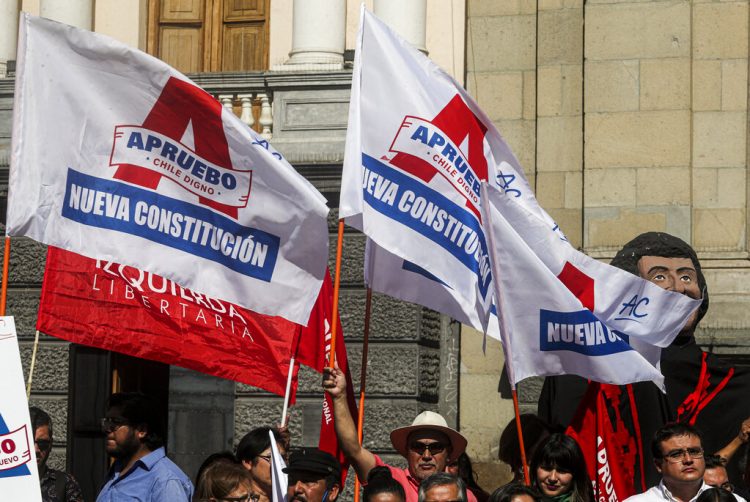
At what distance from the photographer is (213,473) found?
775 cm

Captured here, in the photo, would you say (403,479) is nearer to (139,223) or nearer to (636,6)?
(139,223)

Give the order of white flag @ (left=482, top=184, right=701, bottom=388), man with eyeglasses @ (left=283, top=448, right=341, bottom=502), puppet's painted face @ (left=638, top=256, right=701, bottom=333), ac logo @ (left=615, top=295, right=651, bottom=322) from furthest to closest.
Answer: puppet's painted face @ (left=638, top=256, right=701, bottom=333)
ac logo @ (left=615, top=295, right=651, bottom=322)
white flag @ (left=482, top=184, right=701, bottom=388)
man with eyeglasses @ (left=283, top=448, right=341, bottom=502)

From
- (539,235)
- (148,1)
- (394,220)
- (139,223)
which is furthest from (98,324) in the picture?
(148,1)

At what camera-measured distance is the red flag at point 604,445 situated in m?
9.00

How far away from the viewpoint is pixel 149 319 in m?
8.12

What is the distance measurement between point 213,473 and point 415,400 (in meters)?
5.33

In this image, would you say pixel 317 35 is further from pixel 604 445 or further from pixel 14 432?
pixel 14 432

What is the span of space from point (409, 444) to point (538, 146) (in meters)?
5.37

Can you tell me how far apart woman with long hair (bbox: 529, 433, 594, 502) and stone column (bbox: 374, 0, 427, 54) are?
18.6ft

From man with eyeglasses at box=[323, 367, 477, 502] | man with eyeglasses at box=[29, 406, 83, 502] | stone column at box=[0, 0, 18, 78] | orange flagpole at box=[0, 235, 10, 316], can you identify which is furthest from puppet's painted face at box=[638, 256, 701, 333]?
stone column at box=[0, 0, 18, 78]

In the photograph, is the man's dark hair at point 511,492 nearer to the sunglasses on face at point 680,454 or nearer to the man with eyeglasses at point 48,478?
the sunglasses on face at point 680,454

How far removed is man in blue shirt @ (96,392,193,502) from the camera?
27.5 ft

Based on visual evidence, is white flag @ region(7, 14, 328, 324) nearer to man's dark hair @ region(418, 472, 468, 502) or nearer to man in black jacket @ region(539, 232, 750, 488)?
man's dark hair @ region(418, 472, 468, 502)

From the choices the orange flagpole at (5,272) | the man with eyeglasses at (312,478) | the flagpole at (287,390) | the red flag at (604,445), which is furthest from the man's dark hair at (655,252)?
the orange flagpole at (5,272)
